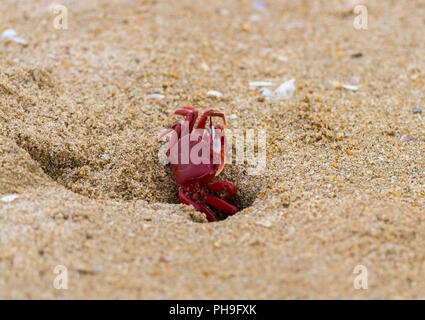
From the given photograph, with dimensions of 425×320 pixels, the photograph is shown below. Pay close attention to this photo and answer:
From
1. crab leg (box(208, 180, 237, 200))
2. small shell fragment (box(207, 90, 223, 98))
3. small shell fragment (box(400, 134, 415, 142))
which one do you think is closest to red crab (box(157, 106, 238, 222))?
crab leg (box(208, 180, 237, 200))

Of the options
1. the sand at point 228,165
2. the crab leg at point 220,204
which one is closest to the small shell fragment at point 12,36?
→ the sand at point 228,165

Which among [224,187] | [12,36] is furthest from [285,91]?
[12,36]

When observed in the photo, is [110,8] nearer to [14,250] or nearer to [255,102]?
[255,102]

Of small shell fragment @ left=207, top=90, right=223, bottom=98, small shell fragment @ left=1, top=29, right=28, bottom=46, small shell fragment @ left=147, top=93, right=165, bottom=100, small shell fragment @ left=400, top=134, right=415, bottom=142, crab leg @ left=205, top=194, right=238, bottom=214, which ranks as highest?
small shell fragment @ left=1, top=29, right=28, bottom=46

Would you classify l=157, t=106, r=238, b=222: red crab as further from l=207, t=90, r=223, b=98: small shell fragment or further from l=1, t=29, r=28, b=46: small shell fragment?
l=1, t=29, r=28, b=46: small shell fragment

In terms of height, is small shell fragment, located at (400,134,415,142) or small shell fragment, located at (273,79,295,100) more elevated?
small shell fragment, located at (273,79,295,100)

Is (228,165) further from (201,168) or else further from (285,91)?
(285,91)

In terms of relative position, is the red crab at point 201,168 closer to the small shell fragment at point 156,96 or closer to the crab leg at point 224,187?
the crab leg at point 224,187
